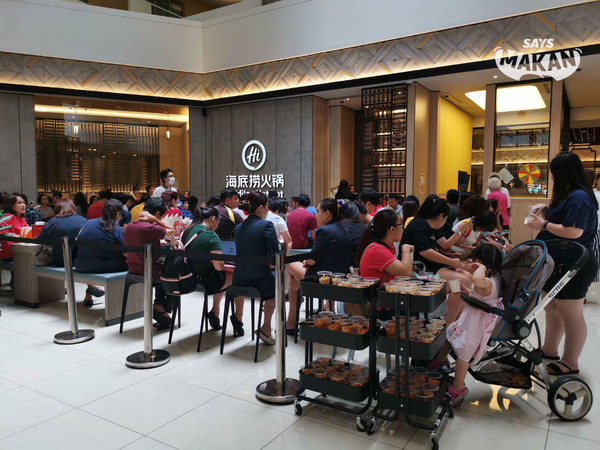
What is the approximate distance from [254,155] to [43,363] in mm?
8835

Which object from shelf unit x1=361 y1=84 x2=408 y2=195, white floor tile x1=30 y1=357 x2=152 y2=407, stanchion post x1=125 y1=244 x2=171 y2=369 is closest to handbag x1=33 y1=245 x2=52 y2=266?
white floor tile x1=30 y1=357 x2=152 y2=407

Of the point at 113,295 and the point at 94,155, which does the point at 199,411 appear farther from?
the point at 94,155

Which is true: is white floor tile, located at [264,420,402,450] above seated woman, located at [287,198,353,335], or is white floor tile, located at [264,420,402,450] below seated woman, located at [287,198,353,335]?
below

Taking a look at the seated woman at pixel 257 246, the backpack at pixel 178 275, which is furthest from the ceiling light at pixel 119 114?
the seated woman at pixel 257 246

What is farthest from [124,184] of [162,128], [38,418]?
[38,418]

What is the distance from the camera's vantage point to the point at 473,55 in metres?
8.48

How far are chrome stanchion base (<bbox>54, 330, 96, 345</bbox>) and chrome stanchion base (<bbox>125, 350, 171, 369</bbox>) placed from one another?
0.79 m

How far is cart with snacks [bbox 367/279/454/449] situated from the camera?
8.02 ft

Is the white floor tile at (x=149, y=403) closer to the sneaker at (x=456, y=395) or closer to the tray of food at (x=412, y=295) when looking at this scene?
the tray of food at (x=412, y=295)

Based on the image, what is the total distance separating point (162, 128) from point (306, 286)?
1069 cm

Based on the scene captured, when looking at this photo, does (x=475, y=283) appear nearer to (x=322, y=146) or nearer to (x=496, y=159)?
→ (x=496, y=159)

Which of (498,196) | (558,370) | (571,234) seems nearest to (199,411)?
(558,370)

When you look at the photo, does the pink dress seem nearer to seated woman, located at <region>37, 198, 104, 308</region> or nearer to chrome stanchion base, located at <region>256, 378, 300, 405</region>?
chrome stanchion base, located at <region>256, 378, 300, 405</region>

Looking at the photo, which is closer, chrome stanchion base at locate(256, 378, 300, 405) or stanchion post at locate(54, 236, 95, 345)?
chrome stanchion base at locate(256, 378, 300, 405)
